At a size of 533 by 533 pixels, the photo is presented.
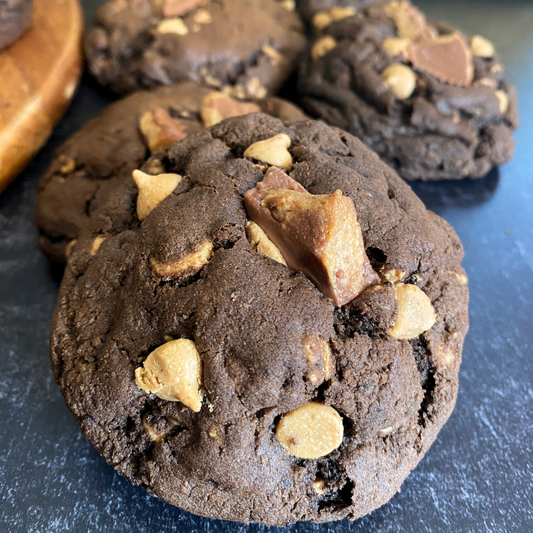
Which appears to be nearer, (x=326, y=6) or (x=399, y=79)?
(x=399, y=79)

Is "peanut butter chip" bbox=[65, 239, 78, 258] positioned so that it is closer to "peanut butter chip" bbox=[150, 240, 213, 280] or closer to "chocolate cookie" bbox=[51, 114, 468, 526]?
"chocolate cookie" bbox=[51, 114, 468, 526]

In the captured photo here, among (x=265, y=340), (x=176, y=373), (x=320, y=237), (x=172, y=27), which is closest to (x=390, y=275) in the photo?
(x=320, y=237)

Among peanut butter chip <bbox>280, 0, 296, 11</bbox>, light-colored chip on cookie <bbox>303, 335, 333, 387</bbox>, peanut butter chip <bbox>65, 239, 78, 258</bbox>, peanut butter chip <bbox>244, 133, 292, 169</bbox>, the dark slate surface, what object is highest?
peanut butter chip <bbox>244, 133, 292, 169</bbox>

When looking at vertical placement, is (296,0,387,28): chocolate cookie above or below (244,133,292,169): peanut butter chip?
below

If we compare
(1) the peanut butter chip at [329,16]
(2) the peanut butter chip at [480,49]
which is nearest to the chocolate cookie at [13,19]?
(1) the peanut butter chip at [329,16]

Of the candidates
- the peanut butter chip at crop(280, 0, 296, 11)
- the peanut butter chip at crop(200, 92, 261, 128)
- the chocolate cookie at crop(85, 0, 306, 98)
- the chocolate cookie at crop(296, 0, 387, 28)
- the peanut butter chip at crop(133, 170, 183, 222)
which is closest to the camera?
the peanut butter chip at crop(133, 170, 183, 222)

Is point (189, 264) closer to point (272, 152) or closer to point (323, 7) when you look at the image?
point (272, 152)

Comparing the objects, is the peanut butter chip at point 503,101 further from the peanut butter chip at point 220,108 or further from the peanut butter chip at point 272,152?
the peanut butter chip at point 272,152

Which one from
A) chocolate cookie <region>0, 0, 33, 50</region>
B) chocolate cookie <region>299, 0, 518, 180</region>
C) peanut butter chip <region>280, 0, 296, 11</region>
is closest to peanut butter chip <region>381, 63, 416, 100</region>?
chocolate cookie <region>299, 0, 518, 180</region>
